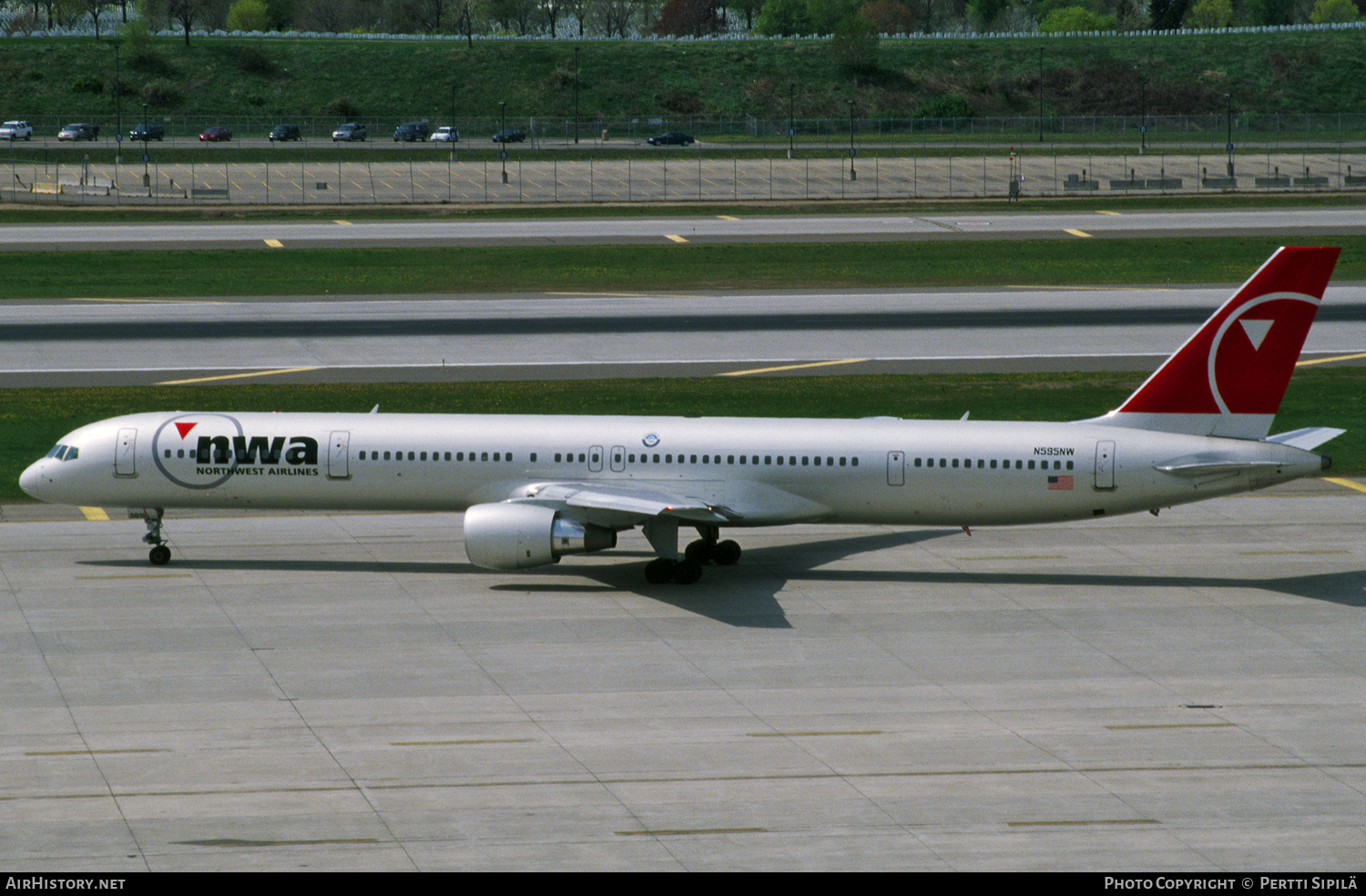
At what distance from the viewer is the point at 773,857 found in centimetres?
2225

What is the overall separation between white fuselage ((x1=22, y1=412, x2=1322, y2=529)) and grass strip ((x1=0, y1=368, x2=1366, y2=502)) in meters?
15.1

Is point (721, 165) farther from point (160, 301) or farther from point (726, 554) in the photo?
point (726, 554)

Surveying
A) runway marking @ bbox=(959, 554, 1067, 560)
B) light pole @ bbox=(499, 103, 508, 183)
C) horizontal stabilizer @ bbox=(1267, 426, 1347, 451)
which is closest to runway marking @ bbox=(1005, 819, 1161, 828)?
horizontal stabilizer @ bbox=(1267, 426, 1347, 451)

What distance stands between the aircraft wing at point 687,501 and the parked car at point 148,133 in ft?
486

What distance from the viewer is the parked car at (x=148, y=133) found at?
571 feet

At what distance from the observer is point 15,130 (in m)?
177

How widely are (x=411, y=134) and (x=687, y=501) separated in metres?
156

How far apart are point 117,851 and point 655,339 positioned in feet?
165

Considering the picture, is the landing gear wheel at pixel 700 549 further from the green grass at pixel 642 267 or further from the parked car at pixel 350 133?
the parked car at pixel 350 133

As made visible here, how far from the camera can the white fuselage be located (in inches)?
1467

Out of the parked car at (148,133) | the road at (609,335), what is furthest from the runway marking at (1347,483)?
the parked car at (148,133)
